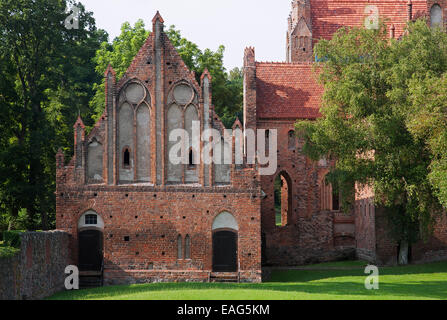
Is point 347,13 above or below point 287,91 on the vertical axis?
above

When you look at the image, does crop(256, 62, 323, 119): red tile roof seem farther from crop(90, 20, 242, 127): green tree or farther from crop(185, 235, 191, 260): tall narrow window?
crop(185, 235, 191, 260): tall narrow window

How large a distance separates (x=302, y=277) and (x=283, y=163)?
8710 millimetres

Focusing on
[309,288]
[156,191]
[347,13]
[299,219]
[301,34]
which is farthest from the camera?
[347,13]

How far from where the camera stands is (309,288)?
82.9 ft

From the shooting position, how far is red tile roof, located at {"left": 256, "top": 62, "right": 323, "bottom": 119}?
123 ft

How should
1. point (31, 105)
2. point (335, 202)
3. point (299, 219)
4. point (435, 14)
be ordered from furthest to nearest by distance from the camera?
point (435, 14) < point (335, 202) < point (31, 105) < point (299, 219)

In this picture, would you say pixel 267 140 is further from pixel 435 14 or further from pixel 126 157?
pixel 435 14

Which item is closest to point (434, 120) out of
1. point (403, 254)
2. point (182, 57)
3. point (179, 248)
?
point (403, 254)

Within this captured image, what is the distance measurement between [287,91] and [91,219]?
1547 centimetres

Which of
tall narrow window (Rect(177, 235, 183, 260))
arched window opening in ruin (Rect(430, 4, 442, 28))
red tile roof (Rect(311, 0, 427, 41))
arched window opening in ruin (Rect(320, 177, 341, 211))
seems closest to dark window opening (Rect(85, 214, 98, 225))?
tall narrow window (Rect(177, 235, 183, 260))

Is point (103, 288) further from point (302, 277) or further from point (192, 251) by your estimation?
point (302, 277)

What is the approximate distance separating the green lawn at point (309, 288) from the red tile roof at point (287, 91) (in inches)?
379

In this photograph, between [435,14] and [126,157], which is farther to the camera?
[435,14]

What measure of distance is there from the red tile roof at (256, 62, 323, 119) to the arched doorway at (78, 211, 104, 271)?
1289 centimetres
